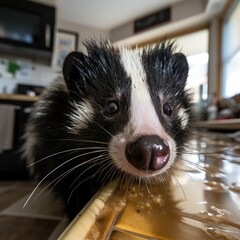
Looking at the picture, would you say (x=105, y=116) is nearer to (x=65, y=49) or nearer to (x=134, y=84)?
(x=134, y=84)

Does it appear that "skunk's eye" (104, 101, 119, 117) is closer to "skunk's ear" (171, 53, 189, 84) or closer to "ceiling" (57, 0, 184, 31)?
"skunk's ear" (171, 53, 189, 84)

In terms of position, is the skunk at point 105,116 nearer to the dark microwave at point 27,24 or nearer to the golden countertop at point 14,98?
the golden countertop at point 14,98

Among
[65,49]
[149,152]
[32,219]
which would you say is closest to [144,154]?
[149,152]

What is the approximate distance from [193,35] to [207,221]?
4265 mm

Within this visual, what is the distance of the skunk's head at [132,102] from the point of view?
530 millimetres

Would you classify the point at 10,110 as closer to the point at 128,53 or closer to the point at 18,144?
the point at 18,144

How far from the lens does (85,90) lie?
754 millimetres

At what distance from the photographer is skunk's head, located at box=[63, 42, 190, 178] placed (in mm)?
530

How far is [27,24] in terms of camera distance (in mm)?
2730

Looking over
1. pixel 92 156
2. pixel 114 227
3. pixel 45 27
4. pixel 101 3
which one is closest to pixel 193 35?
pixel 101 3

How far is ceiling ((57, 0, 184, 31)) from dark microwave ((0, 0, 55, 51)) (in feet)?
4.26

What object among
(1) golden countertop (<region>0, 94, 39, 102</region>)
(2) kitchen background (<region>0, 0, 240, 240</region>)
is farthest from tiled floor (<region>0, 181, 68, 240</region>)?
(1) golden countertop (<region>0, 94, 39, 102</region>)

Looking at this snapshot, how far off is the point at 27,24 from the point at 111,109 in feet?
8.08

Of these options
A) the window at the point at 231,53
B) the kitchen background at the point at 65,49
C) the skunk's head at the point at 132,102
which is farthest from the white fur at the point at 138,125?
the window at the point at 231,53
